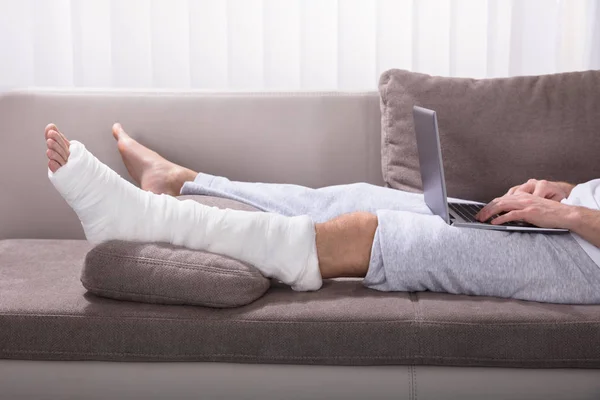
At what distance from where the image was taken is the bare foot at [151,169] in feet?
6.42

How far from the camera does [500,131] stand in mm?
1962

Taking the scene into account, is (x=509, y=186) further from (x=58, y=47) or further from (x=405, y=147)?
(x=58, y=47)

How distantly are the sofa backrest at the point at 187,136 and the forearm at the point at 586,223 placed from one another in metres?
0.72

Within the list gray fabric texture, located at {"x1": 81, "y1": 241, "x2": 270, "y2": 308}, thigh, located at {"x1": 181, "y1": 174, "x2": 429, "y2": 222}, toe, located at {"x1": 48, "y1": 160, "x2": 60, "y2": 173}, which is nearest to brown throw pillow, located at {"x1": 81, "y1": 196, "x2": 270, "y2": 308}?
gray fabric texture, located at {"x1": 81, "y1": 241, "x2": 270, "y2": 308}

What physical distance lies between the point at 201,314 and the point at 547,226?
725 millimetres

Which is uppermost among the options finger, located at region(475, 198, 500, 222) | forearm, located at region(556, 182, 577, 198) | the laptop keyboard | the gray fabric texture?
forearm, located at region(556, 182, 577, 198)

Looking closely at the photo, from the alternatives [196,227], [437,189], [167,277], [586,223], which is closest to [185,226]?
[196,227]

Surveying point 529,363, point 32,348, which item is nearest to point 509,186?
point 529,363

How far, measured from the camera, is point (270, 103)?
6.93 ft

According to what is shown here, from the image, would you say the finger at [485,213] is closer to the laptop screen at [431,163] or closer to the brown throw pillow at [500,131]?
the laptop screen at [431,163]

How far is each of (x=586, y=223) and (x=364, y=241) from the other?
1.46 feet

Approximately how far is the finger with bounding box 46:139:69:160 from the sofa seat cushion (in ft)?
0.95

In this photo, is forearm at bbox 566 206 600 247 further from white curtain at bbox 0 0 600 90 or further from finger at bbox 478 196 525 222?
white curtain at bbox 0 0 600 90

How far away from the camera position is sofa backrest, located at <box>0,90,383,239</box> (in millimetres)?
2096
